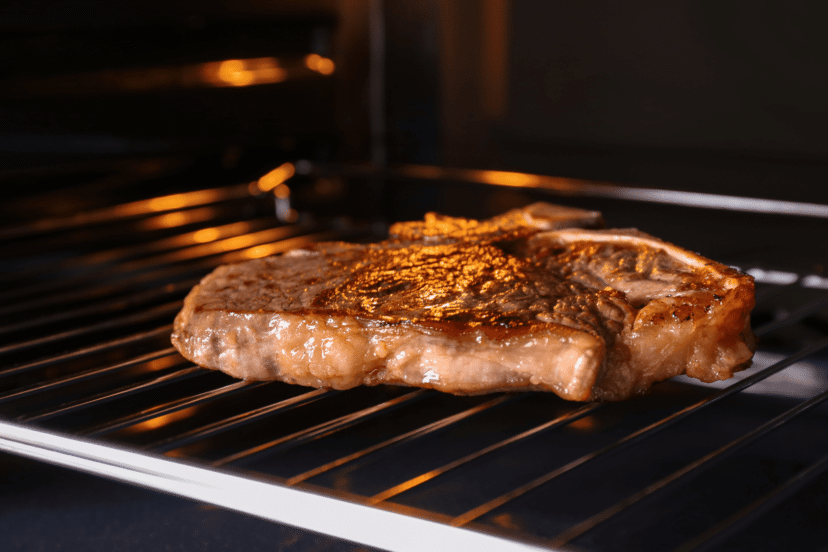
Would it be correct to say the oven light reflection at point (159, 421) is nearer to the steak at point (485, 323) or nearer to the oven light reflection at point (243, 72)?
the steak at point (485, 323)

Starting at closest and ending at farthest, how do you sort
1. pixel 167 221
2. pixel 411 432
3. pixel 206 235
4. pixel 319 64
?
1. pixel 411 432
2. pixel 206 235
3. pixel 167 221
4. pixel 319 64

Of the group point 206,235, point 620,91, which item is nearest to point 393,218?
point 206,235

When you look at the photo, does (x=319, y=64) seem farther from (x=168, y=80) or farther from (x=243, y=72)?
(x=168, y=80)

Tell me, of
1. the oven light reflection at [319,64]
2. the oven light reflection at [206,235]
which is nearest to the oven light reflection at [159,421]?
the oven light reflection at [206,235]

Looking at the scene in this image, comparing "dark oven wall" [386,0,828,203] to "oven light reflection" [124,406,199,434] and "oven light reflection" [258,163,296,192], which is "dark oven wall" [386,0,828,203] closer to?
"oven light reflection" [258,163,296,192]

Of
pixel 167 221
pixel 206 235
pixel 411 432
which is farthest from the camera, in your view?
pixel 167 221

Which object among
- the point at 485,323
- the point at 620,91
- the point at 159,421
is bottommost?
the point at 159,421
